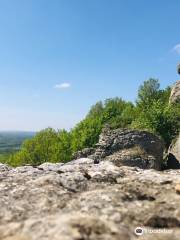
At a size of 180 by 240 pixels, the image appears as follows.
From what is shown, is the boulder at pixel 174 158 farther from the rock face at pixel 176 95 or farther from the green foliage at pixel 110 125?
Answer: the rock face at pixel 176 95

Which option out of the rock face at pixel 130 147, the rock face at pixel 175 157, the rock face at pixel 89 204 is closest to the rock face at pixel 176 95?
the rock face at pixel 175 157

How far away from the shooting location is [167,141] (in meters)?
54.2

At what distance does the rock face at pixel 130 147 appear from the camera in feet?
108

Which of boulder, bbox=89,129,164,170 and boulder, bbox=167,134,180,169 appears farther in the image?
boulder, bbox=167,134,180,169

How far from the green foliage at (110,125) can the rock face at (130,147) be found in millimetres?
15392

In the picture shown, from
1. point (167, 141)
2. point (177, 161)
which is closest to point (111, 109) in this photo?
point (167, 141)

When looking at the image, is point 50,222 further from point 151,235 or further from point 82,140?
point 82,140

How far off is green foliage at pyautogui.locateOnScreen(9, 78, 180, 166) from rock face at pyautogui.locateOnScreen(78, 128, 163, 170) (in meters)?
15.4

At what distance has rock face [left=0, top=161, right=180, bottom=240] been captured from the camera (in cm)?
365

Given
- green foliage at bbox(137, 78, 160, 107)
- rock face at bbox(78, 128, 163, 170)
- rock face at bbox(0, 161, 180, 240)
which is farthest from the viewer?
green foliage at bbox(137, 78, 160, 107)

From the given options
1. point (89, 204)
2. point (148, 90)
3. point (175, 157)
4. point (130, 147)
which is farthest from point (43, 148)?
point (89, 204)

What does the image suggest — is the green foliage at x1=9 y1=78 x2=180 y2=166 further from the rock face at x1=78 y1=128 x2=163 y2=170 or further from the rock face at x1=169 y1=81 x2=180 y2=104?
the rock face at x1=78 y1=128 x2=163 y2=170

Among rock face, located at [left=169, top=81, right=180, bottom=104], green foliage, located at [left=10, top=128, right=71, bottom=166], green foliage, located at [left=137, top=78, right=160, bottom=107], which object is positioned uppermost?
green foliage, located at [left=137, top=78, right=160, bottom=107]

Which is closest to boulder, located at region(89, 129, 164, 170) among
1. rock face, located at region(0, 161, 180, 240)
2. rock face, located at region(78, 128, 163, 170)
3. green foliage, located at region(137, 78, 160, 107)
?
rock face, located at region(78, 128, 163, 170)
